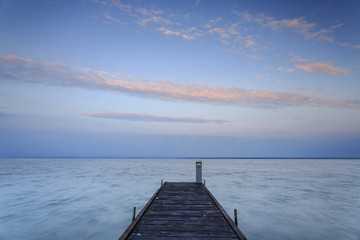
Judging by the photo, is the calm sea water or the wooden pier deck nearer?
the wooden pier deck

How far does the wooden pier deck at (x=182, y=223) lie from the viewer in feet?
18.7

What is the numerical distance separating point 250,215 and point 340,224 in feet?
17.1

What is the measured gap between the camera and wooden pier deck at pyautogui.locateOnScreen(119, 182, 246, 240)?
5.70 m

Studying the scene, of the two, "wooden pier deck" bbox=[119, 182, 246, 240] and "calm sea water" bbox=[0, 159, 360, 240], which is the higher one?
"wooden pier deck" bbox=[119, 182, 246, 240]

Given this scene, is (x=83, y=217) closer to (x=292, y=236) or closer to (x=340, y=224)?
(x=292, y=236)

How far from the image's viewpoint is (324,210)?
1515 centimetres

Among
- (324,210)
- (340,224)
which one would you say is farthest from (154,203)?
(324,210)

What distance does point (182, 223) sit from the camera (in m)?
6.66

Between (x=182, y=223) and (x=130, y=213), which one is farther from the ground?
(x=182, y=223)

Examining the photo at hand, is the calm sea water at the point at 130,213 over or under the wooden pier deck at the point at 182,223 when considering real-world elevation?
under

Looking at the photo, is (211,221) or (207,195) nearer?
(211,221)

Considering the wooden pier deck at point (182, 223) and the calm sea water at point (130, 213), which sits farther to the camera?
the calm sea water at point (130, 213)

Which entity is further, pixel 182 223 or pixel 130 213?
pixel 130 213

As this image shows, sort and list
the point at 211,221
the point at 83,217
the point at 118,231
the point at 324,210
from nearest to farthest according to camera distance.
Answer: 1. the point at 211,221
2. the point at 118,231
3. the point at 83,217
4. the point at 324,210
